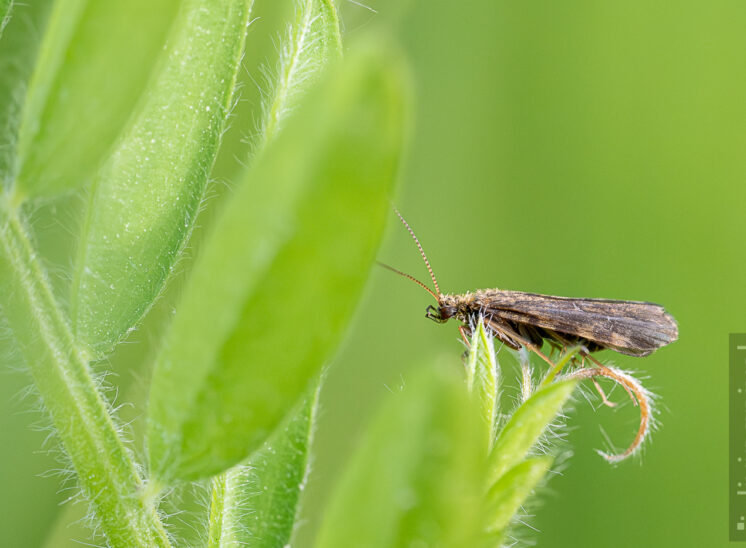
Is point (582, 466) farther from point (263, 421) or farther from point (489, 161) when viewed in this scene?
point (263, 421)

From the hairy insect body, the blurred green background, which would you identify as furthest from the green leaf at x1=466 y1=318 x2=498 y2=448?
the blurred green background

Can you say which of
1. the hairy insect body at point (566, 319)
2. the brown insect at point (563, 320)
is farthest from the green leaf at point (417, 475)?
the hairy insect body at point (566, 319)

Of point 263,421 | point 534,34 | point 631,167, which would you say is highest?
point 534,34

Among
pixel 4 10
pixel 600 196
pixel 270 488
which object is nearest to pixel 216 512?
pixel 270 488

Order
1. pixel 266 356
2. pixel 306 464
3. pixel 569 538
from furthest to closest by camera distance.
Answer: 1. pixel 569 538
2. pixel 306 464
3. pixel 266 356

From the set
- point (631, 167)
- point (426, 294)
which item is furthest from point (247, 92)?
point (631, 167)

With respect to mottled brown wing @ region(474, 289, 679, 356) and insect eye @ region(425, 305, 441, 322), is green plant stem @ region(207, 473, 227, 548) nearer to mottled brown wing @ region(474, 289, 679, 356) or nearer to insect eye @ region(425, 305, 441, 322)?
mottled brown wing @ region(474, 289, 679, 356)
